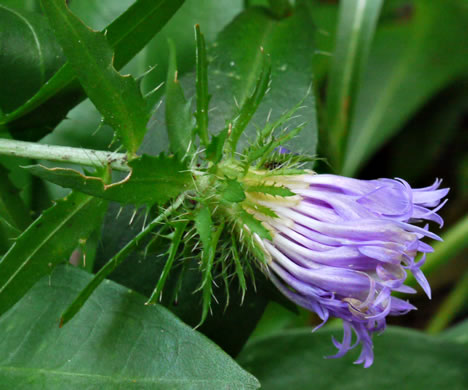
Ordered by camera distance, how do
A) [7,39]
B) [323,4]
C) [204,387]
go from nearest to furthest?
1. [204,387]
2. [7,39]
3. [323,4]

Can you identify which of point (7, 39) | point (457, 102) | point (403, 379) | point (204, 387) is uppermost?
point (7, 39)

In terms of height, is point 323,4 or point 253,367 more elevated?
point 323,4

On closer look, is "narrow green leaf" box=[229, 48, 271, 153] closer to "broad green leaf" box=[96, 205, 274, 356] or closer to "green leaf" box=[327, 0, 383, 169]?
"broad green leaf" box=[96, 205, 274, 356]

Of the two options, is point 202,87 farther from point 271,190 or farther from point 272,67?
point 272,67

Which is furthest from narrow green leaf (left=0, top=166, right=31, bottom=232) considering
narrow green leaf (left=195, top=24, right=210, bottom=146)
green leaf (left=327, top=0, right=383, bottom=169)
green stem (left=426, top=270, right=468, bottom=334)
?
green stem (left=426, top=270, right=468, bottom=334)

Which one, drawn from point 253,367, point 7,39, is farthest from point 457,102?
point 7,39

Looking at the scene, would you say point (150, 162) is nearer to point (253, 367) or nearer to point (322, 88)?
point (253, 367)

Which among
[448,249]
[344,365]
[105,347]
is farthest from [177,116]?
[448,249]

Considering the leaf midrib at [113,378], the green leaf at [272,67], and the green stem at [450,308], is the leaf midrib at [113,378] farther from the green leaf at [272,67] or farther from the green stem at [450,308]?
the green stem at [450,308]
